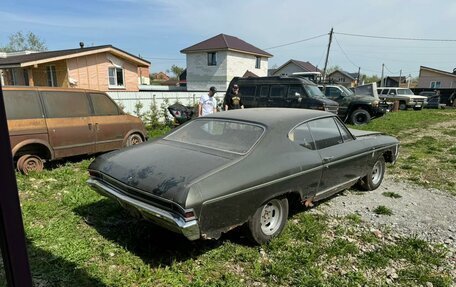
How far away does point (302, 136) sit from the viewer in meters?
4.00

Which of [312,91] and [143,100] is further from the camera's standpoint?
[312,91]

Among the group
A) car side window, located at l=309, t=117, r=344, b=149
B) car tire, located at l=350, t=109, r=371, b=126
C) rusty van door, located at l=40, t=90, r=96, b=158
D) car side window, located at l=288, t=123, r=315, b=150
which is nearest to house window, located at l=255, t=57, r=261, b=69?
car tire, located at l=350, t=109, r=371, b=126

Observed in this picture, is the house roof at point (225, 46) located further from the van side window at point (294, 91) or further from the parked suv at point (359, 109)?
the van side window at point (294, 91)

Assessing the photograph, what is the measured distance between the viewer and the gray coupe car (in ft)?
9.37

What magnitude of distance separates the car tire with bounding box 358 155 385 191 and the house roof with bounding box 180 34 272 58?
25.9 m

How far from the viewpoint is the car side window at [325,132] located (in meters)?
4.20

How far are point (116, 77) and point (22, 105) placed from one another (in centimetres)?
1443

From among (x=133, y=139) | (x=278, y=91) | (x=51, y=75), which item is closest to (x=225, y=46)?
(x=51, y=75)

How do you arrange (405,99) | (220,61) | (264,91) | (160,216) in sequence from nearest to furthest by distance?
(160,216), (264,91), (405,99), (220,61)

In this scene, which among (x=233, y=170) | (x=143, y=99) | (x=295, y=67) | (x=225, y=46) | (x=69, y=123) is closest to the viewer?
(x=233, y=170)

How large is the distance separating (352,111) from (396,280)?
40.8ft

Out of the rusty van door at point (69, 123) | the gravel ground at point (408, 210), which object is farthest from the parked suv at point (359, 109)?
the rusty van door at point (69, 123)

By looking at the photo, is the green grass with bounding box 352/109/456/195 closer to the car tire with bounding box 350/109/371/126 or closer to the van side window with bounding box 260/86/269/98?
the car tire with bounding box 350/109/371/126

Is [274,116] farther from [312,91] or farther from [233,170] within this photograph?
[312,91]
